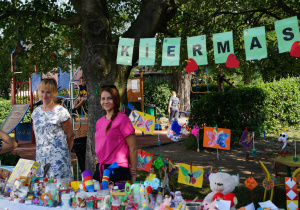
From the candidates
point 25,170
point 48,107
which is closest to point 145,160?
point 48,107

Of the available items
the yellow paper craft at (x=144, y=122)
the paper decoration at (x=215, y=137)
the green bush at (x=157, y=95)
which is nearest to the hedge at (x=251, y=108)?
the paper decoration at (x=215, y=137)

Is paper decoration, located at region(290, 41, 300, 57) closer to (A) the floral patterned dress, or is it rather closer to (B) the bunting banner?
(B) the bunting banner

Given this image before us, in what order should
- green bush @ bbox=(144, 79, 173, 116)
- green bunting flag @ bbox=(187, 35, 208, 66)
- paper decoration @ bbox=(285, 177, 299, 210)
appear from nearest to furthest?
1. paper decoration @ bbox=(285, 177, 299, 210)
2. green bunting flag @ bbox=(187, 35, 208, 66)
3. green bush @ bbox=(144, 79, 173, 116)

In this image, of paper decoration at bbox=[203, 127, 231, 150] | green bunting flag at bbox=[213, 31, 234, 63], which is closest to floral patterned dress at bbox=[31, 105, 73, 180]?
green bunting flag at bbox=[213, 31, 234, 63]

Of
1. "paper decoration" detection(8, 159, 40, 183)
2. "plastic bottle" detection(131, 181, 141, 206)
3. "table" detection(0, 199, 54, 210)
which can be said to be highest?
"paper decoration" detection(8, 159, 40, 183)

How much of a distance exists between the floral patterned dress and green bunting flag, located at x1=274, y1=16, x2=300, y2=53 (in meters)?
2.72

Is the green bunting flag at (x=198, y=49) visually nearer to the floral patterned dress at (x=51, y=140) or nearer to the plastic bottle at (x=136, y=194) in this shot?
the floral patterned dress at (x=51, y=140)

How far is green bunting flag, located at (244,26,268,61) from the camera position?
3908mm

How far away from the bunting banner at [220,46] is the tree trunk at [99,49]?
1.96 ft

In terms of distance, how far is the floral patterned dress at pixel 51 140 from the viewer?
351 cm

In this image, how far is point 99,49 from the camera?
5094mm

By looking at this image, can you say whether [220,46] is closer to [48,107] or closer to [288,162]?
[288,162]

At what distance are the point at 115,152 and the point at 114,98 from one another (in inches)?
20.8

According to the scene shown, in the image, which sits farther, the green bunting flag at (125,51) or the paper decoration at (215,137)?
the paper decoration at (215,137)
